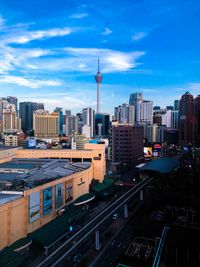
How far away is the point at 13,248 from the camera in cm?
2075

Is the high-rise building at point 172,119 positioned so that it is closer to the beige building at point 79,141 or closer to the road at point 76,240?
the beige building at point 79,141

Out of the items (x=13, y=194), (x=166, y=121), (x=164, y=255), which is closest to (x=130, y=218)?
(x=164, y=255)

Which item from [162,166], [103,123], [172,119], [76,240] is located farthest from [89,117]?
[76,240]

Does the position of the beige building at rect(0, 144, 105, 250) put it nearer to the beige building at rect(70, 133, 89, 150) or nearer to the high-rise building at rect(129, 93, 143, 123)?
the beige building at rect(70, 133, 89, 150)

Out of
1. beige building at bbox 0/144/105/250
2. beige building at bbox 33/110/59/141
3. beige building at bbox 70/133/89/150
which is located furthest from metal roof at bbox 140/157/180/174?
beige building at bbox 33/110/59/141

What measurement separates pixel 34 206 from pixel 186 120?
3135 inches

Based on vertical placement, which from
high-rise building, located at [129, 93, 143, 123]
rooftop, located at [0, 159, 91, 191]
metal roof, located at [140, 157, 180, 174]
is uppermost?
high-rise building, located at [129, 93, 143, 123]

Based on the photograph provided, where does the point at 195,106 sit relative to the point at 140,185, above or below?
above

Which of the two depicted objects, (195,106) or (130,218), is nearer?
(130,218)

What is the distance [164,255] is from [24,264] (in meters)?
11.0

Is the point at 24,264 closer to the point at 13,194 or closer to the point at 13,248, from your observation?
the point at 13,248

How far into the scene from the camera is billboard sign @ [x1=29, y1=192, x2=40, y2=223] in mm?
24953

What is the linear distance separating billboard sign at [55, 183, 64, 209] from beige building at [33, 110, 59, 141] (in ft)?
298

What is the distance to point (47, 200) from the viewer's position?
27875 mm
